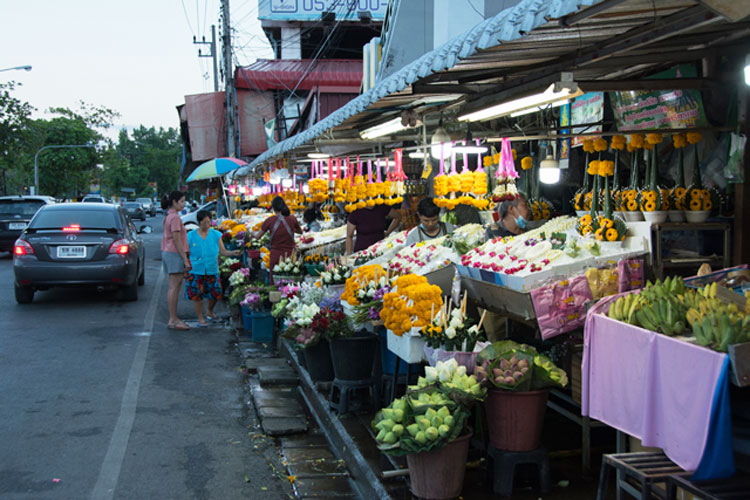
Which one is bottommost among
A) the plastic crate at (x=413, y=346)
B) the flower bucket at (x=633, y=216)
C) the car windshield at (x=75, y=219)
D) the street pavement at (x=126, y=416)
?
the street pavement at (x=126, y=416)

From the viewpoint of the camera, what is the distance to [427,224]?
365 inches

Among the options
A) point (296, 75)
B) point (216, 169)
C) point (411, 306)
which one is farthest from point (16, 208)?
point (411, 306)

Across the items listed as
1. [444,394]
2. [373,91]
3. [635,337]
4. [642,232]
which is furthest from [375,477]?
[373,91]

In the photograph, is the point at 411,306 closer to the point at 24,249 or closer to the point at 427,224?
the point at 427,224

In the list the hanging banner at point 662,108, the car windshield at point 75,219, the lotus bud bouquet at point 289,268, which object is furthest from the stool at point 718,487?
the car windshield at point 75,219

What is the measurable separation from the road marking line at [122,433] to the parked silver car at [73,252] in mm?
3185

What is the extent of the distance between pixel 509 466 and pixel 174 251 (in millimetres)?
8406

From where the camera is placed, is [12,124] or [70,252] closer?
[70,252]

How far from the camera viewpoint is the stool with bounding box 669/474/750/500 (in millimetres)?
3328

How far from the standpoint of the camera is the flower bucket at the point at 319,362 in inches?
297

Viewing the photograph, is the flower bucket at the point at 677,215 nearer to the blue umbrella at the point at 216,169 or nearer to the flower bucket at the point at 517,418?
the flower bucket at the point at 517,418

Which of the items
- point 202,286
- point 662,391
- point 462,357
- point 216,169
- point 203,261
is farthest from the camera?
point 216,169

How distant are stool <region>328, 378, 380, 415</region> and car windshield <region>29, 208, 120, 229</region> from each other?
8.82m

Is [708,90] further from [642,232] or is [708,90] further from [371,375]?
[371,375]
